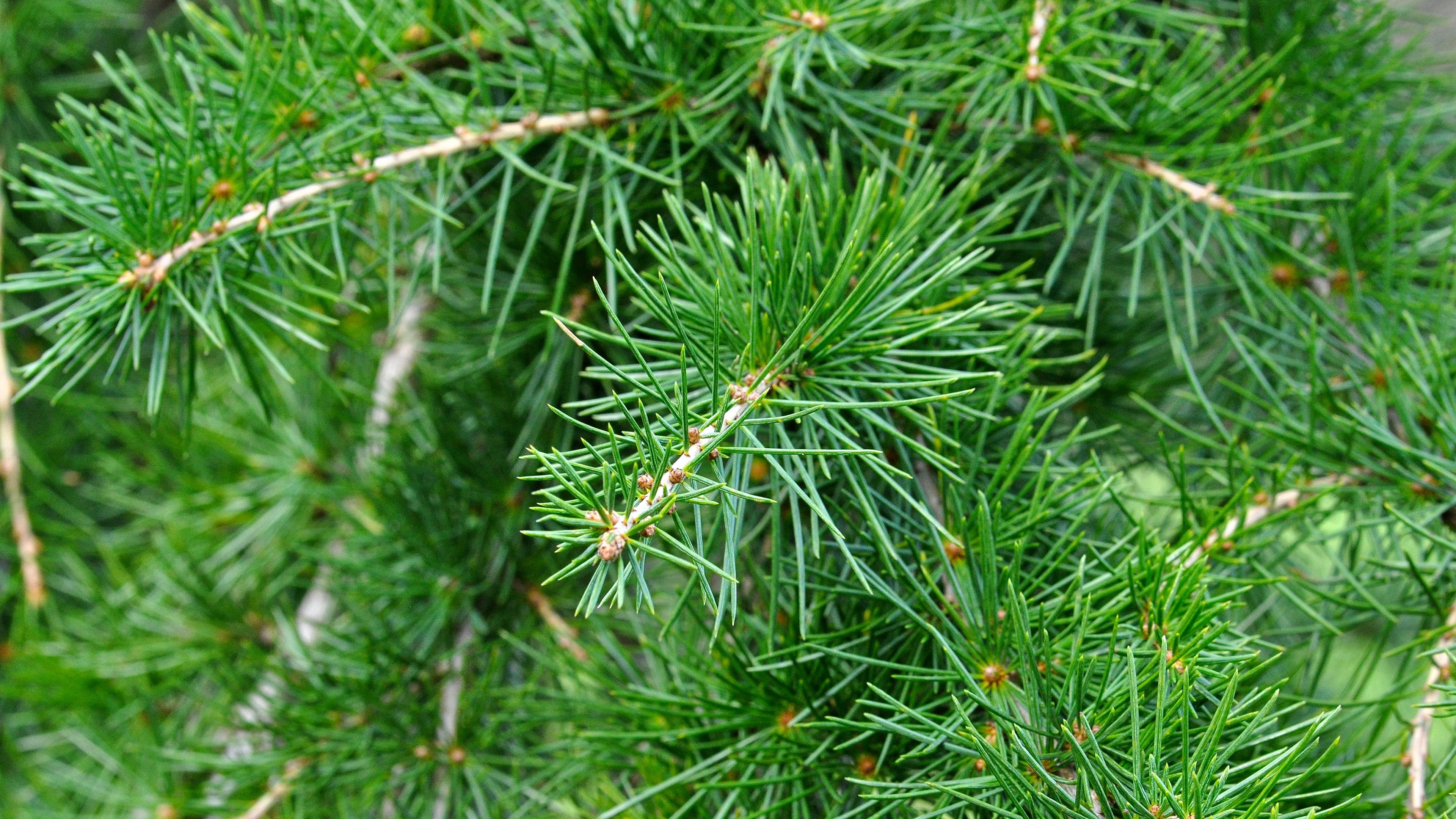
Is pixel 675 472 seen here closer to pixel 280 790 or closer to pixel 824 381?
pixel 824 381

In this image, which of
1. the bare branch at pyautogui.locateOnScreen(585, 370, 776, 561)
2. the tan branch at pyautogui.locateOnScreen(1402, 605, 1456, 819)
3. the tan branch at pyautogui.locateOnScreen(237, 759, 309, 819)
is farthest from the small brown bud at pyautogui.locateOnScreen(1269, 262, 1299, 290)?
A: the tan branch at pyautogui.locateOnScreen(237, 759, 309, 819)

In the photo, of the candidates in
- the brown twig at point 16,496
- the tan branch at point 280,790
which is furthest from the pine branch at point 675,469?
the brown twig at point 16,496

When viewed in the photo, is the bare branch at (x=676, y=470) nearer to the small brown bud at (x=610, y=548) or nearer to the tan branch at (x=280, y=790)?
the small brown bud at (x=610, y=548)

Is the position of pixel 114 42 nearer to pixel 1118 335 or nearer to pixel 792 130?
pixel 792 130

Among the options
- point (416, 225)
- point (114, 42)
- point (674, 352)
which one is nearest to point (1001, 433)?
point (674, 352)

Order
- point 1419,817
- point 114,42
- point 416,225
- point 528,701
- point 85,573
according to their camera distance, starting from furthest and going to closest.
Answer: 1. point 114,42
2. point 85,573
3. point 416,225
4. point 528,701
5. point 1419,817

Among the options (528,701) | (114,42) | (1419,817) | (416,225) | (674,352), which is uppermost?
(114,42)

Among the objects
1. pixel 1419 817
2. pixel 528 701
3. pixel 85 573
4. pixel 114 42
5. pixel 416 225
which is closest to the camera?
pixel 1419 817
